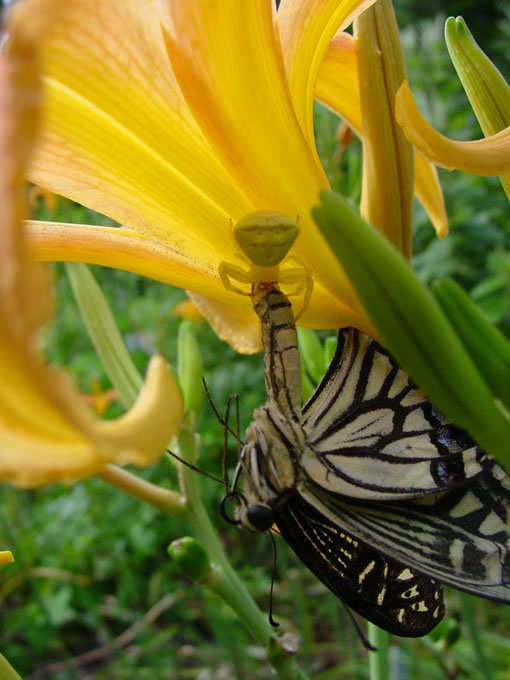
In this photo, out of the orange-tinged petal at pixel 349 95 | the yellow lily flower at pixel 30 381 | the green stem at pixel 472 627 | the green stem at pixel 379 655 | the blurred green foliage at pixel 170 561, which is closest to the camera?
the yellow lily flower at pixel 30 381

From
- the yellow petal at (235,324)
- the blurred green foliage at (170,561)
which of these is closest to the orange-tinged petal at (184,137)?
the yellow petal at (235,324)

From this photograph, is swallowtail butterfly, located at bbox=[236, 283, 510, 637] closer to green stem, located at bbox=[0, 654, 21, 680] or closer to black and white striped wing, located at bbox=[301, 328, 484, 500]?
black and white striped wing, located at bbox=[301, 328, 484, 500]

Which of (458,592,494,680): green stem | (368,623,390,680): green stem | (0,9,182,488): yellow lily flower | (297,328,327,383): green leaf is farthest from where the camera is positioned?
(458,592,494,680): green stem

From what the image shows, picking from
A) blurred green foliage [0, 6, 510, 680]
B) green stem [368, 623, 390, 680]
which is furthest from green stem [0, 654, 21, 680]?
blurred green foliage [0, 6, 510, 680]

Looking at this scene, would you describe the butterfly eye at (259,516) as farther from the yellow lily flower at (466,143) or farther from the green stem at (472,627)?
the green stem at (472,627)

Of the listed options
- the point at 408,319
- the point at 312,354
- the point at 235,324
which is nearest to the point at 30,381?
the point at 408,319

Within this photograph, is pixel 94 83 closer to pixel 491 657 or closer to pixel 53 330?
pixel 491 657

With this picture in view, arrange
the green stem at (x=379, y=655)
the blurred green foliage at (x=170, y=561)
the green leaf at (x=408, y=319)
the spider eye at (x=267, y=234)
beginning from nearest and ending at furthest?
1. the green leaf at (x=408, y=319)
2. the spider eye at (x=267, y=234)
3. the green stem at (x=379, y=655)
4. the blurred green foliage at (x=170, y=561)
